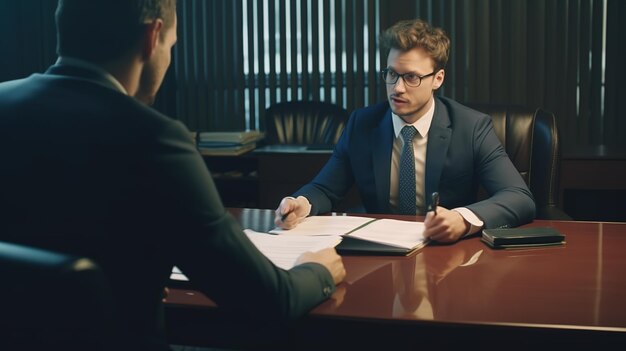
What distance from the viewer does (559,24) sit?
454 cm

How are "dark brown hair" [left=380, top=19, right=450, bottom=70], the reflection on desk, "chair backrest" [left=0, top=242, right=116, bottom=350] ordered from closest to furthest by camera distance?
"chair backrest" [left=0, top=242, right=116, bottom=350]
"dark brown hair" [left=380, top=19, right=450, bottom=70]
the reflection on desk

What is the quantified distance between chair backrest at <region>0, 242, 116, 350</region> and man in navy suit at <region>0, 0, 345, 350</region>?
0.20 metres

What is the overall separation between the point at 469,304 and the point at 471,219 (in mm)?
600

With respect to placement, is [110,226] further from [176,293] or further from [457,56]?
[457,56]

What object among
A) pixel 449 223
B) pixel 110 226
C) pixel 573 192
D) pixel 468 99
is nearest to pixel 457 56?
pixel 468 99

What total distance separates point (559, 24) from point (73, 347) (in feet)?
14.1

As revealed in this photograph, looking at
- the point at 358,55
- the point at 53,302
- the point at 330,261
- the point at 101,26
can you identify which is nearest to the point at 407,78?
the point at 330,261

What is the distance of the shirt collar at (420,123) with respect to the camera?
259 cm

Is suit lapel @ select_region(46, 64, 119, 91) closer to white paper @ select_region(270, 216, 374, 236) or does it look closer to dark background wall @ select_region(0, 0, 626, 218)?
white paper @ select_region(270, 216, 374, 236)

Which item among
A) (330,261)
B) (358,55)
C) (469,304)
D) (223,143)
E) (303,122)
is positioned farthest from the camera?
(358,55)

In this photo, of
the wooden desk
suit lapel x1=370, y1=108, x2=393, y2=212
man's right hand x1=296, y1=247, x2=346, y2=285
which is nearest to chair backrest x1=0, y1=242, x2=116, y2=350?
the wooden desk

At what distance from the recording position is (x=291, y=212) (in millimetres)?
2012

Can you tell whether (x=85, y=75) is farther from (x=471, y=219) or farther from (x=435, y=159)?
(x=435, y=159)

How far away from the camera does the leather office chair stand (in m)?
2.64
